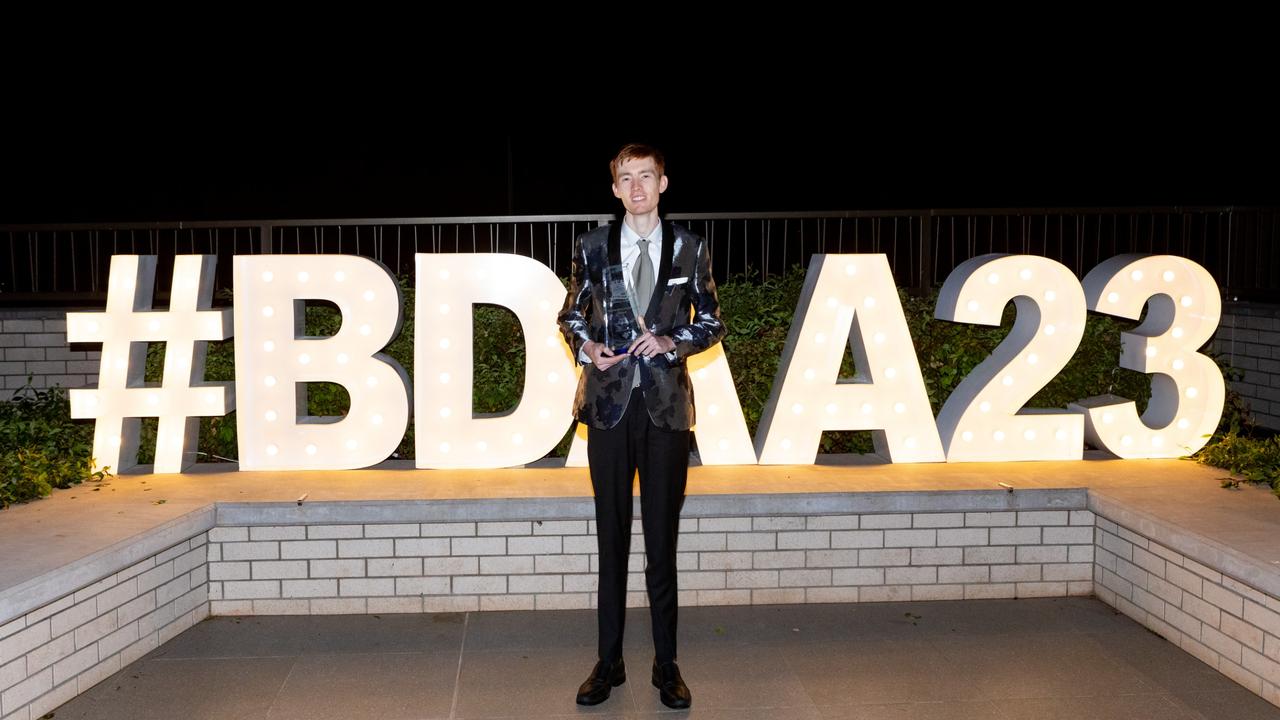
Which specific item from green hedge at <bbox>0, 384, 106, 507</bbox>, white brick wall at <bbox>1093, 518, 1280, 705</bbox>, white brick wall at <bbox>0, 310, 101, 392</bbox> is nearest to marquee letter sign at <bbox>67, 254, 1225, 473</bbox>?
green hedge at <bbox>0, 384, 106, 507</bbox>

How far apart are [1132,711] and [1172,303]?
99.5 inches

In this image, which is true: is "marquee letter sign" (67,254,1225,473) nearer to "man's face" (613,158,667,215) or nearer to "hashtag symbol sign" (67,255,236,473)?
"hashtag symbol sign" (67,255,236,473)

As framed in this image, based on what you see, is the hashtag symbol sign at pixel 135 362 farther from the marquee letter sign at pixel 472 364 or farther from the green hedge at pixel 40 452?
the green hedge at pixel 40 452

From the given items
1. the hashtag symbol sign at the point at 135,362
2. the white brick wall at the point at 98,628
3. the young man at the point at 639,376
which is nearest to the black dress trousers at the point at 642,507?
the young man at the point at 639,376

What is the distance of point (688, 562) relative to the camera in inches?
188

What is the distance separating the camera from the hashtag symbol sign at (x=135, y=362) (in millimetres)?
5281

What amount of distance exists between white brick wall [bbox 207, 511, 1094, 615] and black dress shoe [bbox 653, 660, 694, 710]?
0.99 m

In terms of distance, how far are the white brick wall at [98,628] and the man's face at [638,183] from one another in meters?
2.30

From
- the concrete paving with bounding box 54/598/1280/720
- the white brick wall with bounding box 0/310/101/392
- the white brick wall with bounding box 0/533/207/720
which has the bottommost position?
the concrete paving with bounding box 54/598/1280/720

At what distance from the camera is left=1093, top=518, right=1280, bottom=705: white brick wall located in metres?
3.81

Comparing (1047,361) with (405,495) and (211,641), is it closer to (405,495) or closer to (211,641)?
(405,495)

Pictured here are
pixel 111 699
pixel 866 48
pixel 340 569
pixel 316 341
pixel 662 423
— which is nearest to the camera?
pixel 662 423

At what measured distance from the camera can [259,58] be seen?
48.2ft

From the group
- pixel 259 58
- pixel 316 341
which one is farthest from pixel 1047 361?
pixel 259 58
